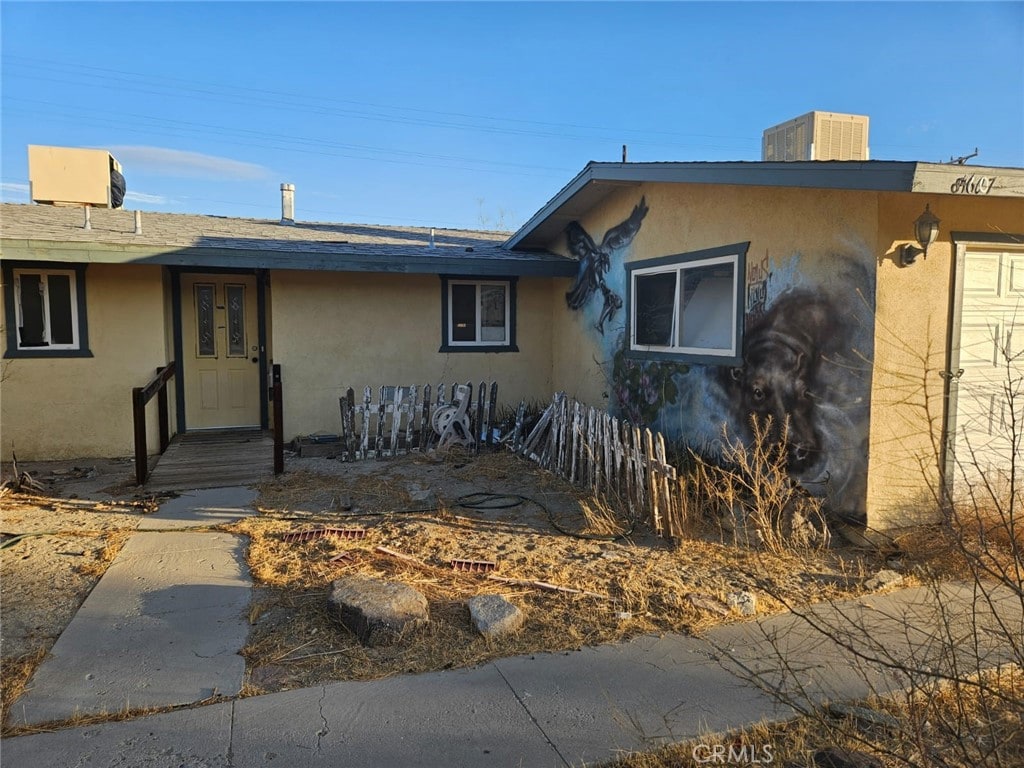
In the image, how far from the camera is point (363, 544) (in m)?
5.50

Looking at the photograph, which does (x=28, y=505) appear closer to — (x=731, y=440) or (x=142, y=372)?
(x=142, y=372)

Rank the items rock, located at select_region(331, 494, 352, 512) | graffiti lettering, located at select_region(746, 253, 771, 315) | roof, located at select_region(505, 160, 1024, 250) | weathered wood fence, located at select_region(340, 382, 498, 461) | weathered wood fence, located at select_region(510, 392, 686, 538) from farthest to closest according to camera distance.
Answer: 1. weathered wood fence, located at select_region(340, 382, 498, 461)
2. rock, located at select_region(331, 494, 352, 512)
3. graffiti lettering, located at select_region(746, 253, 771, 315)
4. weathered wood fence, located at select_region(510, 392, 686, 538)
5. roof, located at select_region(505, 160, 1024, 250)

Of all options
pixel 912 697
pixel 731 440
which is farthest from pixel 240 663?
pixel 731 440

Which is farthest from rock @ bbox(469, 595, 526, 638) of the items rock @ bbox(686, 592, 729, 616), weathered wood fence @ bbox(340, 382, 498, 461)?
weathered wood fence @ bbox(340, 382, 498, 461)

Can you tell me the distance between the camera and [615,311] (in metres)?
9.16

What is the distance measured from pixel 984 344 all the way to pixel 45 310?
10.6 meters

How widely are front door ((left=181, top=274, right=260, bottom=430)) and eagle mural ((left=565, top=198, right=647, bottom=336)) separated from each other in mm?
4900

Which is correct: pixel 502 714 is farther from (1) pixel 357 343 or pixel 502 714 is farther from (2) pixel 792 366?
(1) pixel 357 343

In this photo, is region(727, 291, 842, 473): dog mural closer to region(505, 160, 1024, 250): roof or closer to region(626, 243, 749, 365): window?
region(626, 243, 749, 365): window

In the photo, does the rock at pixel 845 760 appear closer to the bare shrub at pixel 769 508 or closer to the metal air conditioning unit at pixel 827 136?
the bare shrub at pixel 769 508

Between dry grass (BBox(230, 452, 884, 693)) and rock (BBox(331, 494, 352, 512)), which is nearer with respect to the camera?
dry grass (BBox(230, 452, 884, 693))

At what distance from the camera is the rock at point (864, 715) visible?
293cm

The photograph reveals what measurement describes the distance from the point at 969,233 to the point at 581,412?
3912 mm

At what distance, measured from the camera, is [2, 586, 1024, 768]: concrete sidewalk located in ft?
9.43
